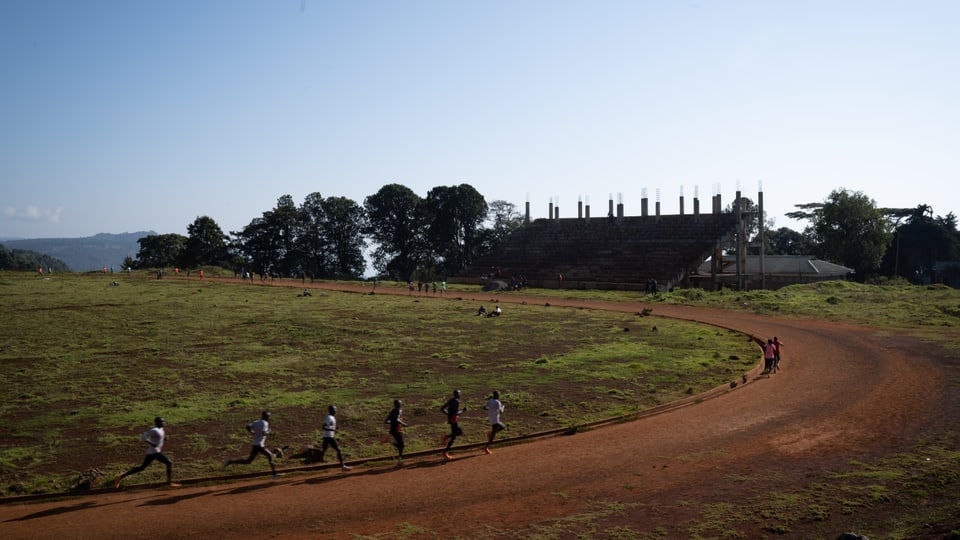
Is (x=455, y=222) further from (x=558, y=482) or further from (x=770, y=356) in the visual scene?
(x=558, y=482)

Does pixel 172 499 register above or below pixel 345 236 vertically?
below

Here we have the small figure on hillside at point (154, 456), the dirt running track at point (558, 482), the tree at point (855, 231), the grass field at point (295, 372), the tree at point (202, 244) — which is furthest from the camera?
the tree at point (202, 244)

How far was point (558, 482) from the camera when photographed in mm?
14047

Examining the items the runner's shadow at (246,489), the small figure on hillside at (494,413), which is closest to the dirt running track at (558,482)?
the runner's shadow at (246,489)

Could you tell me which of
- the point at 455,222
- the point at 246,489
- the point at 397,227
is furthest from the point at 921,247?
the point at 246,489

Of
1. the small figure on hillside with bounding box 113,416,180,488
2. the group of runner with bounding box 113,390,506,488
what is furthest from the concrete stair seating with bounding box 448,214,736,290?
the small figure on hillside with bounding box 113,416,180,488

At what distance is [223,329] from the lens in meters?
33.7

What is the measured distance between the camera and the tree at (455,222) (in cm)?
8412

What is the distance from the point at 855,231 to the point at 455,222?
4853 centimetres

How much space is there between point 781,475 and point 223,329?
28341 millimetres

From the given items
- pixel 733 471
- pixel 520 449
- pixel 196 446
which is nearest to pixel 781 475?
pixel 733 471

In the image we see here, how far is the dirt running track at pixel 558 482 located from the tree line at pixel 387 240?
206 feet

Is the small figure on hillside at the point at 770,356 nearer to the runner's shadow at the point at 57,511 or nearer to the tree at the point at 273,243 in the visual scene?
the runner's shadow at the point at 57,511

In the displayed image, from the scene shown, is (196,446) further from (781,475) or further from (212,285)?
(212,285)
